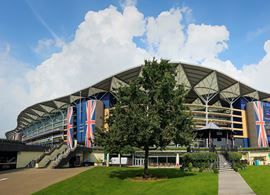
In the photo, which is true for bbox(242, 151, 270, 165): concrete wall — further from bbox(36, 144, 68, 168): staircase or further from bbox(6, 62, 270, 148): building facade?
bbox(36, 144, 68, 168): staircase

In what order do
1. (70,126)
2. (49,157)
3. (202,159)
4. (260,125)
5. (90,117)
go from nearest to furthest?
(202,159), (49,157), (90,117), (260,125), (70,126)

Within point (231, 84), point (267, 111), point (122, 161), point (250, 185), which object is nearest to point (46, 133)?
point (122, 161)

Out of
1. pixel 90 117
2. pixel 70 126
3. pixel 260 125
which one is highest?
pixel 90 117

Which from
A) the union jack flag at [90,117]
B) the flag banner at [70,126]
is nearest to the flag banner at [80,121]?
the union jack flag at [90,117]

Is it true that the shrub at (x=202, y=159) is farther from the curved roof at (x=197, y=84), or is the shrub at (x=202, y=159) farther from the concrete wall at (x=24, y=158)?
the curved roof at (x=197, y=84)

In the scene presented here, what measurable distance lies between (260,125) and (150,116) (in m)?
85.6

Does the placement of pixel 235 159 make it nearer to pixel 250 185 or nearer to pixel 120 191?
pixel 250 185

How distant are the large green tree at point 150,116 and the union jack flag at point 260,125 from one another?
80.4m

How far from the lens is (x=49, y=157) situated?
46.7 meters

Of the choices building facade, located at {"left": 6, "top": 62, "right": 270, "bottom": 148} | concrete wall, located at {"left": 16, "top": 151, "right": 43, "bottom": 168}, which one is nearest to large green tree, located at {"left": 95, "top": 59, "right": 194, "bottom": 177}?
concrete wall, located at {"left": 16, "top": 151, "right": 43, "bottom": 168}

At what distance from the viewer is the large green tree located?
80.2 feet

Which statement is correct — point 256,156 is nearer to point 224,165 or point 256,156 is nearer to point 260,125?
point 224,165

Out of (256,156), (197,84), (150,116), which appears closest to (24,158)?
(150,116)

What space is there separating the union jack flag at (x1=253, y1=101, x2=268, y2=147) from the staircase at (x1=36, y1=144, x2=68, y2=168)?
72.7 m
